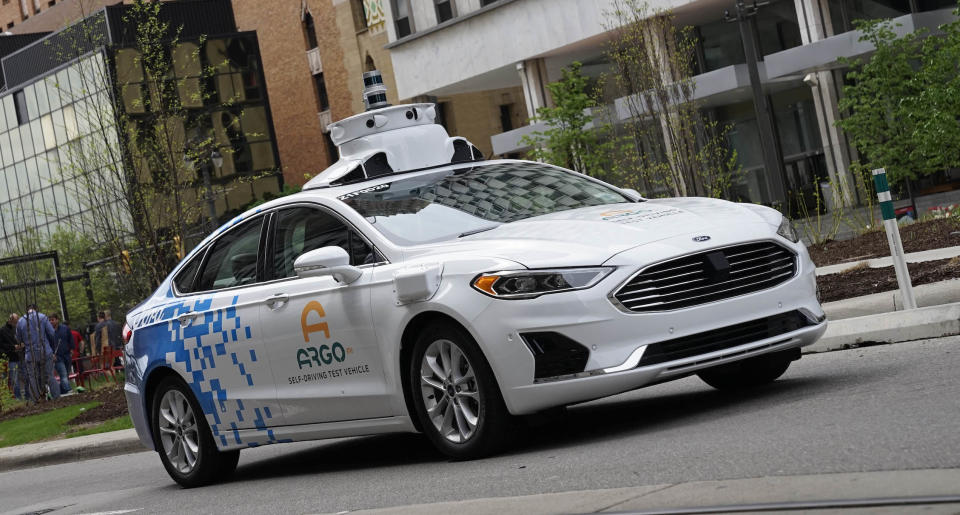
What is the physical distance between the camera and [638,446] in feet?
24.4

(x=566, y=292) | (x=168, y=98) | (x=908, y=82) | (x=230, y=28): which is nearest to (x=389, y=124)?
(x=566, y=292)

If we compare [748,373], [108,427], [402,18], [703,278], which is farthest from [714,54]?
[703,278]

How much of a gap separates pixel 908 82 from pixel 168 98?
12.6m

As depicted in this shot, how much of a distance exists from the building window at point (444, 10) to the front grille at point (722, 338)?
35.6 m

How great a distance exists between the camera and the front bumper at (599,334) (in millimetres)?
7324

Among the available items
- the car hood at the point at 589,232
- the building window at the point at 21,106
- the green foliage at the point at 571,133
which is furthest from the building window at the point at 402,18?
the car hood at the point at 589,232

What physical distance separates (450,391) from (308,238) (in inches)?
66.3

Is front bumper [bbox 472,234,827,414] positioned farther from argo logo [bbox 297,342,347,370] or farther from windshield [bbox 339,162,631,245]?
argo logo [bbox 297,342,347,370]

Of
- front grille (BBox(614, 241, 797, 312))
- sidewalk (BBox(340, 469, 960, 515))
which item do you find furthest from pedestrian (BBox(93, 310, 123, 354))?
sidewalk (BBox(340, 469, 960, 515))

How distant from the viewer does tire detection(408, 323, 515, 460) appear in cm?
766

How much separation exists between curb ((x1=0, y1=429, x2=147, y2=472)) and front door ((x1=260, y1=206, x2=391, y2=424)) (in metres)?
6.20

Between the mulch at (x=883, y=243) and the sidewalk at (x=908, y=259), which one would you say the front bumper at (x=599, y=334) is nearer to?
the sidewalk at (x=908, y=259)

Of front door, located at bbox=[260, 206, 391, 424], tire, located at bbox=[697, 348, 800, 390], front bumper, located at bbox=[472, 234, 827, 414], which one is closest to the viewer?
front bumper, located at bbox=[472, 234, 827, 414]

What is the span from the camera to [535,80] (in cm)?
4075
